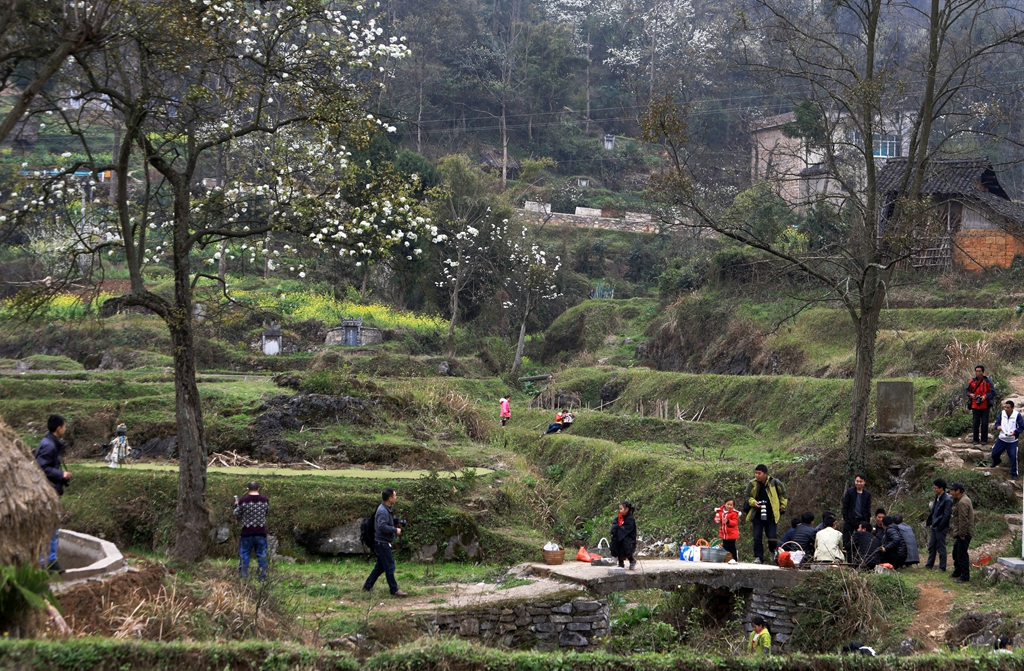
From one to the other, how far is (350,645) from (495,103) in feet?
203

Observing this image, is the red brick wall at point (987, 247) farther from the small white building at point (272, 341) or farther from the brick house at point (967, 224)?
the small white building at point (272, 341)

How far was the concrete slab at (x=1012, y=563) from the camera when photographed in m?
13.0

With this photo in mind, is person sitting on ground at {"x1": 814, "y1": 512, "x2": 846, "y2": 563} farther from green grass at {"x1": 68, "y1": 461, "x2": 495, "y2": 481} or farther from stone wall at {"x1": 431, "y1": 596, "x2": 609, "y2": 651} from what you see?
green grass at {"x1": 68, "y1": 461, "x2": 495, "y2": 481}

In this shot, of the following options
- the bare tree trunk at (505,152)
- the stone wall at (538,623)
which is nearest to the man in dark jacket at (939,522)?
the stone wall at (538,623)

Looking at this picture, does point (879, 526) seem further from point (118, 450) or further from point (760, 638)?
point (118, 450)

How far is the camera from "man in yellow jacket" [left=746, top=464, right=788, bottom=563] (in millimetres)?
15398

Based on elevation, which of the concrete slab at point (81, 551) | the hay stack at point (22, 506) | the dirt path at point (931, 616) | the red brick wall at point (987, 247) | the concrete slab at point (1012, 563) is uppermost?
the red brick wall at point (987, 247)

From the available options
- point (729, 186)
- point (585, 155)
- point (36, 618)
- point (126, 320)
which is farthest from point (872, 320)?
point (585, 155)

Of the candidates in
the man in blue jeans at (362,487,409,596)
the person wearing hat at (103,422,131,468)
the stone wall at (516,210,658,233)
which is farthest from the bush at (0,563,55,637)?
the stone wall at (516,210,658,233)

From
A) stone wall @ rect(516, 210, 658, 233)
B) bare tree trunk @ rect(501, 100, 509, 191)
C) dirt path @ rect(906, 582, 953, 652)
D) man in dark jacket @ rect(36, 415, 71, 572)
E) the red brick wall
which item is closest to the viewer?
man in dark jacket @ rect(36, 415, 71, 572)

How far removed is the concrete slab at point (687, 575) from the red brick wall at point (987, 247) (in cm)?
2138

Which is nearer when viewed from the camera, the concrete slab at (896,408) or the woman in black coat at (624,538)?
the woman in black coat at (624,538)

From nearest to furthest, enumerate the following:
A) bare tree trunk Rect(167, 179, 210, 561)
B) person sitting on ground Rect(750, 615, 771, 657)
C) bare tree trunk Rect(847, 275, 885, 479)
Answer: person sitting on ground Rect(750, 615, 771, 657) < bare tree trunk Rect(167, 179, 210, 561) < bare tree trunk Rect(847, 275, 885, 479)

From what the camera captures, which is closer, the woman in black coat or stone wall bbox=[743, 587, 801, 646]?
stone wall bbox=[743, 587, 801, 646]
